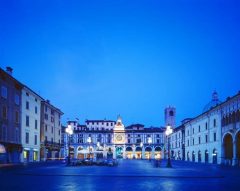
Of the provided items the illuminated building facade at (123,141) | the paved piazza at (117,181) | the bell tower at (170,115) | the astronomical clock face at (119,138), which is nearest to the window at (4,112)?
the paved piazza at (117,181)

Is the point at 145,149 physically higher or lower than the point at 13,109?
lower

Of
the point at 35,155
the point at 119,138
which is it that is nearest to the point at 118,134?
the point at 119,138

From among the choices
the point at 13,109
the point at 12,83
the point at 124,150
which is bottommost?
the point at 124,150

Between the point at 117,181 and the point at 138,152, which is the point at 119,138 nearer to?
the point at 138,152

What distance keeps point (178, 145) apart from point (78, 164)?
60786mm

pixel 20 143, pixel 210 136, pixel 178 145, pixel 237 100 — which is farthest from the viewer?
pixel 178 145

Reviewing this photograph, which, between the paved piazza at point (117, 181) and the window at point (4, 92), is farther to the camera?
the window at point (4, 92)

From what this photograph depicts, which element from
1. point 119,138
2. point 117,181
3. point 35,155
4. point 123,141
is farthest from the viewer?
point 119,138

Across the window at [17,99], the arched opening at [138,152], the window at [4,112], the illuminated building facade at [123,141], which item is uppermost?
the window at [17,99]

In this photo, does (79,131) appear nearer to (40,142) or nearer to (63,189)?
(40,142)

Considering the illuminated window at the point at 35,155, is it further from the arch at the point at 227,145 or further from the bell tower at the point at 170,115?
the bell tower at the point at 170,115

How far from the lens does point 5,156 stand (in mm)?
48406

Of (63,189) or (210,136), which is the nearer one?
(63,189)

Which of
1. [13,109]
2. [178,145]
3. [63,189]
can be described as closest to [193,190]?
[63,189]
